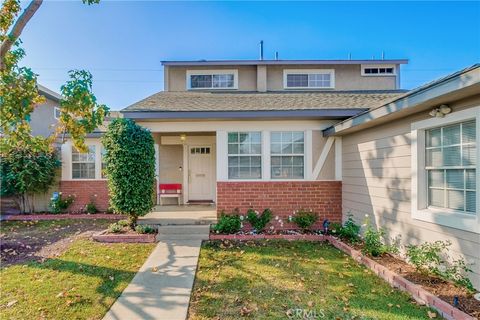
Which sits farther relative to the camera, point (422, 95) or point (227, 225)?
point (227, 225)

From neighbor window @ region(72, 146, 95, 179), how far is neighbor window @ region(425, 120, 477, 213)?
33.8 ft

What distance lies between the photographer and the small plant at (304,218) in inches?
277

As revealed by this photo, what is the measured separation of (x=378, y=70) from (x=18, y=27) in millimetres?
12445

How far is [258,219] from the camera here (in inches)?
275

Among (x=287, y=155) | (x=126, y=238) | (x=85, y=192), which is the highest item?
(x=287, y=155)

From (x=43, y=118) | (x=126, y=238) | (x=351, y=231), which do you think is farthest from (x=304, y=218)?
(x=43, y=118)

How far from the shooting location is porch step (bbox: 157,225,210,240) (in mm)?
6621

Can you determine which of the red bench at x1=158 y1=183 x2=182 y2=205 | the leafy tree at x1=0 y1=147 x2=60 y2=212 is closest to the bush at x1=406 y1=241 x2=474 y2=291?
the red bench at x1=158 y1=183 x2=182 y2=205

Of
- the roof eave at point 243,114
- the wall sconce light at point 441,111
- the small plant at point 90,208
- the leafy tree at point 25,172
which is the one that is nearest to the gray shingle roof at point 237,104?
the roof eave at point 243,114

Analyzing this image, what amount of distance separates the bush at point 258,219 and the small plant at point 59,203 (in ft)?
22.7

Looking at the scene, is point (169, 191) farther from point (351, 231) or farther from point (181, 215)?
point (351, 231)

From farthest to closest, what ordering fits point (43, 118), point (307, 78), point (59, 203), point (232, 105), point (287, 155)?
point (43, 118), point (307, 78), point (59, 203), point (232, 105), point (287, 155)

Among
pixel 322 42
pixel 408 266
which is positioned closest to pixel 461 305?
pixel 408 266

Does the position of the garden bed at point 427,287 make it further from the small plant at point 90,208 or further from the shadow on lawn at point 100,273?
the small plant at point 90,208
